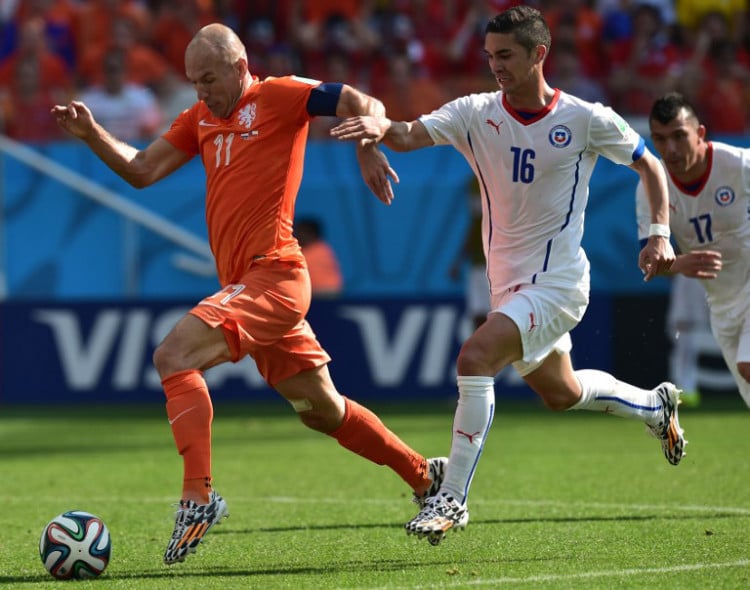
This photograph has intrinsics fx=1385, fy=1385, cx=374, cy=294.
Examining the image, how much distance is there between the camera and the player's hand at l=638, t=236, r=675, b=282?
22.3 feet

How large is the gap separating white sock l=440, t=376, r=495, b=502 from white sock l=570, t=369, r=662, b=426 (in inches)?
42.0

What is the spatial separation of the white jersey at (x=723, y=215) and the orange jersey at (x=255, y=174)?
6.92 feet

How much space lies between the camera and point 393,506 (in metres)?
8.51

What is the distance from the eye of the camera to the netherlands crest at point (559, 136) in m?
6.91

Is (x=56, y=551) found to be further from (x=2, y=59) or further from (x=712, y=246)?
(x=2, y=59)

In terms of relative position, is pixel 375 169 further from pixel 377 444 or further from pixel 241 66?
pixel 377 444

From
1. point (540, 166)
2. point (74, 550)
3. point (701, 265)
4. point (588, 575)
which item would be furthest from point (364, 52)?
point (588, 575)

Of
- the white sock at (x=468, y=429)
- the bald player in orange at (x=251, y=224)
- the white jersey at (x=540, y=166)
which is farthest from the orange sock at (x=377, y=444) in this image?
the white jersey at (x=540, y=166)

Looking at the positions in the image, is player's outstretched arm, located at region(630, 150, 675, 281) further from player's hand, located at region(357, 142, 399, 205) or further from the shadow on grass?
the shadow on grass

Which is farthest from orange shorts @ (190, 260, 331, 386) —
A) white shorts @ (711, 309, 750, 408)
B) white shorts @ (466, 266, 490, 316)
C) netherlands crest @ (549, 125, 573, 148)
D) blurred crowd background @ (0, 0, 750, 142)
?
blurred crowd background @ (0, 0, 750, 142)

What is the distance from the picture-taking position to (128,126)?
1616 centimetres

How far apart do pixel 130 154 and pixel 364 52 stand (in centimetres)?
1046

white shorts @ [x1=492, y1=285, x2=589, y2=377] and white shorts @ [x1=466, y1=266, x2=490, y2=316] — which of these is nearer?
white shorts @ [x1=492, y1=285, x2=589, y2=377]

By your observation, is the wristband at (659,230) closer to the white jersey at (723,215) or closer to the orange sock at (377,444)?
the white jersey at (723,215)
